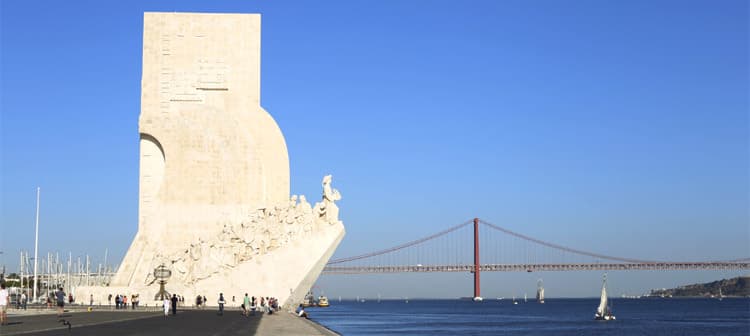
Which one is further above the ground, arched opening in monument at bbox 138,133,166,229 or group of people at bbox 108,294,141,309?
arched opening in monument at bbox 138,133,166,229

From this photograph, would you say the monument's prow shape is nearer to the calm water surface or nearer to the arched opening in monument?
the arched opening in monument

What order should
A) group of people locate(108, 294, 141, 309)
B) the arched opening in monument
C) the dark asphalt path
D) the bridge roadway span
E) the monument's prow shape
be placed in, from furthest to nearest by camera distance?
the bridge roadway span, the arched opening in monument, the monument's prow shape, group of people locate(108, 294, 141, 309), the dark asphalt path

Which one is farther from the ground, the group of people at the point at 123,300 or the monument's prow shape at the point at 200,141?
the monument's prow shape at the point at 200,141

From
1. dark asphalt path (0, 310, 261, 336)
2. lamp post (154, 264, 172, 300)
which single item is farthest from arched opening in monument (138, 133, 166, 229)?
dark asphalt path (0, 310, 261, 336)

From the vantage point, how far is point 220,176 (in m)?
25.2

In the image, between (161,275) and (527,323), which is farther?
(527,323)

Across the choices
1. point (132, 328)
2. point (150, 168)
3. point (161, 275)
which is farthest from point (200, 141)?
point (132, 328)

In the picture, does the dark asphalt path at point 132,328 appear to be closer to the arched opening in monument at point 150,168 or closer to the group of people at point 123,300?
the group of people at point 123,300

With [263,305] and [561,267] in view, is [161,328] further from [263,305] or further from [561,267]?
[561,267]

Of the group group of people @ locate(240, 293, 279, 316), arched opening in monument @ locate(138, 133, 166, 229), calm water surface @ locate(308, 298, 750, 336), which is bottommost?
calm water surface @ locate(308, 298, 750, 336)

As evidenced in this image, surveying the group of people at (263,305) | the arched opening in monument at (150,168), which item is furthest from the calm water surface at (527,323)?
the arched opening in monument at (150,168)

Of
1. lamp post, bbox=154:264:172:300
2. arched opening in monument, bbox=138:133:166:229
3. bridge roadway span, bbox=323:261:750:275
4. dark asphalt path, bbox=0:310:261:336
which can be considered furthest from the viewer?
bridge roadway span, bbox=323:261:750:275

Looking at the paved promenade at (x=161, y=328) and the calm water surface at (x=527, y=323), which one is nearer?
the paved promenade at (x=161, y=328)

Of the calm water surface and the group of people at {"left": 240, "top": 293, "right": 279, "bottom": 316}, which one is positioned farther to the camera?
the calm water surface
